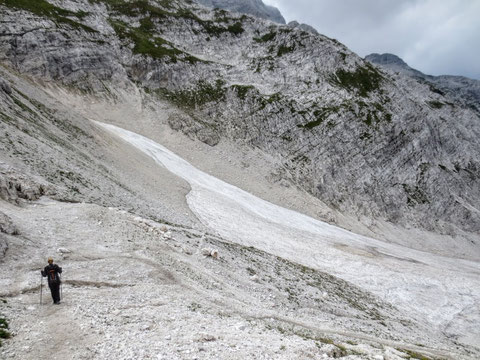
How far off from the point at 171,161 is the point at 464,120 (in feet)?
369

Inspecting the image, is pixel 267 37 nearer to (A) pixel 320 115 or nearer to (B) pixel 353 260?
(A) pixel 320 115

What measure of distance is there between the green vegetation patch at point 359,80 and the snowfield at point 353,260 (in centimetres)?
5915

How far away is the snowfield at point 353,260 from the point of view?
3475cm

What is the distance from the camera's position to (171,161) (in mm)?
62219

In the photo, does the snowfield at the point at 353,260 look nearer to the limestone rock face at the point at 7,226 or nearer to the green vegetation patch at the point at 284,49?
the limestone rock face at the point at 7,226

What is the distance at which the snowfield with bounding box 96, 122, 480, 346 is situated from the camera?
34750 millimetres

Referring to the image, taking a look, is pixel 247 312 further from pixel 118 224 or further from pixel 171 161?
pixel 171 161

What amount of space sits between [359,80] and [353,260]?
7776cm

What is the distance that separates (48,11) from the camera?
85.5m

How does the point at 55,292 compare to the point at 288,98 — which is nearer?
the point at 55,292

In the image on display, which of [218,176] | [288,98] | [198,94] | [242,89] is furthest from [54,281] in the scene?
[288,98]

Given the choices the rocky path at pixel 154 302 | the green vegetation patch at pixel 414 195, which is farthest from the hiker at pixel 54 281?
the green vegetation patch at pixel 414 195

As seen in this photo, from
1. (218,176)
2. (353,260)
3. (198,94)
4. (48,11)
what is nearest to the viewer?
(353,260)

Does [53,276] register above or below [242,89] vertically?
below
